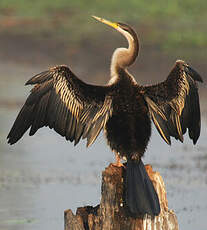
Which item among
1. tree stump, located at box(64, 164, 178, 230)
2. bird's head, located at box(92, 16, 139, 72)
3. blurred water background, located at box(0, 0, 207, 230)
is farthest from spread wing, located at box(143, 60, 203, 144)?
blurred water background, located at box(0, 0, 207, 230)

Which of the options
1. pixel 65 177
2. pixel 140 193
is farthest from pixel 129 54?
pixel 65 177

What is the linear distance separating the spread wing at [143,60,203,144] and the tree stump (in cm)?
46

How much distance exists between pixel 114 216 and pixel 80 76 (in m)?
9.34

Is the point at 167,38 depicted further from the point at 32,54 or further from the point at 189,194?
the point at 189,194

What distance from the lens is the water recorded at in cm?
830

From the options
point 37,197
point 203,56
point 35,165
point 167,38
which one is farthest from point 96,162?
point 167,38

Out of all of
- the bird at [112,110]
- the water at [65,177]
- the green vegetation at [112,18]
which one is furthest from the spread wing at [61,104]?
the green vegetation at [112,18]

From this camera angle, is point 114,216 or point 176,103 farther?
point 176,103

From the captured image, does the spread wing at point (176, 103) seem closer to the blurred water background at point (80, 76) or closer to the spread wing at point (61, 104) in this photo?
the spread wing at point (61, 104)

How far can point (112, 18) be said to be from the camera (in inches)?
695

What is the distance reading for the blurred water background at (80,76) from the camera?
8680mm

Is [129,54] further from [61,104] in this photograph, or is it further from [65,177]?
[65,177]

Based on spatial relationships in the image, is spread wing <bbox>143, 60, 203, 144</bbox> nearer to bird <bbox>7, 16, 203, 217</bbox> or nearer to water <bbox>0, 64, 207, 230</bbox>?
bird <bbox>7, 16, 203, 217</bbox>

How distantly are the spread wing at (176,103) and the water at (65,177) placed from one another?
209 cm
